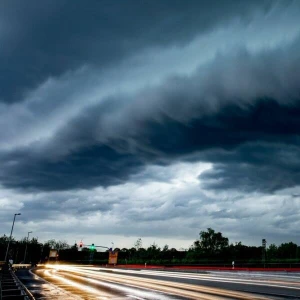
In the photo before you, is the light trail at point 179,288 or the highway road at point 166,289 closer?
the light trail at point 179,288

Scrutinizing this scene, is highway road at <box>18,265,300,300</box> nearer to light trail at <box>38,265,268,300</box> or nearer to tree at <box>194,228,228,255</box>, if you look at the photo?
light trail at <box>38,265,268,300</box>

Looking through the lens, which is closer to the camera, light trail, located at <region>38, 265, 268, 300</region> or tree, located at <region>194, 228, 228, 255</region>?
light trail, located at <region>38, 265, 268, 300</region>

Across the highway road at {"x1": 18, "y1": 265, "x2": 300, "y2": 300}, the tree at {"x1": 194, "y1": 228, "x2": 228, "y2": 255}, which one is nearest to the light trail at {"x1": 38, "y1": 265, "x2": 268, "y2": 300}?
the highway road at {"x1": 18, "y1": 265, "x2": 300, "y2": 300}

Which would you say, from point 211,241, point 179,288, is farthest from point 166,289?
point 211,241

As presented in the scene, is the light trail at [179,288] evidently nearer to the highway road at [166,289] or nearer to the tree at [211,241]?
the highway road at [166,289]

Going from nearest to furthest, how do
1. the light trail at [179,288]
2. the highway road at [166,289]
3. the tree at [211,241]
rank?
the light trail at [179,288]
the highway road at [166,289]
the tree at [211,241]

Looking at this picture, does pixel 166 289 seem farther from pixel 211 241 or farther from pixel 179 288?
pixel 211 241

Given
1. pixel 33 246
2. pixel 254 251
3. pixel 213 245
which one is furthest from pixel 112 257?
pixel 33 246


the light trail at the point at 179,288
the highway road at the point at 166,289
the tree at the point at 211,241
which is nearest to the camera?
the light trail at the point at 179,288

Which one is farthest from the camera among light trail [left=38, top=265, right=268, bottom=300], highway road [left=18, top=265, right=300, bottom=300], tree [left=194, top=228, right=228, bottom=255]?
tree [left=194, top=228, right=228, bottom=255]

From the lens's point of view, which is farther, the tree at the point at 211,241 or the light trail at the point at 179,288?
the tree at the point at 211,241

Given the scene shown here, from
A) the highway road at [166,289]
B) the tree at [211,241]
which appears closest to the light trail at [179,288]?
the highway road at [166,289]

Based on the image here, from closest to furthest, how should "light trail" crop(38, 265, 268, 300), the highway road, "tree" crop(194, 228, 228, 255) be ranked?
1. "light trail" crop(38, 265, 268, 300)
2. the highway road
3. "tree" crop(194, 228, 228, 255)

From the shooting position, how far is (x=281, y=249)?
137 meters
